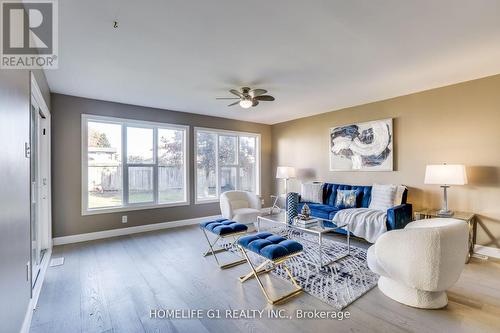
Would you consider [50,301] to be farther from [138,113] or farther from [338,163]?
[338,163]

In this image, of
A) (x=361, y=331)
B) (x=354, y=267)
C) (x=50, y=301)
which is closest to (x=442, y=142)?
(x=354, y=267)

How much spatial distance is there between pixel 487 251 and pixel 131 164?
5.82m

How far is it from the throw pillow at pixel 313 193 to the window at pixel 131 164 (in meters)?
2.55

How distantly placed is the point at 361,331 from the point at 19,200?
2749 mm

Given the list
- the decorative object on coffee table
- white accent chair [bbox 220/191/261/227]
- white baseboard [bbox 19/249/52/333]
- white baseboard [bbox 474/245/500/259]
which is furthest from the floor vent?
white baseboard [bbox 474/245/500/259]

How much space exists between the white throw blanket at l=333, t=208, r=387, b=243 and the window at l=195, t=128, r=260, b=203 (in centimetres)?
287

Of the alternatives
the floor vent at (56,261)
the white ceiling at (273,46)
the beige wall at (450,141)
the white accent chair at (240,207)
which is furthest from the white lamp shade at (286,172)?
the floor vent at (56,261)

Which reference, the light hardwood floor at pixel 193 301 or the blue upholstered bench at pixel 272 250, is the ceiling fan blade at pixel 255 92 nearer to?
the blue upholstered bench at pixel 272 250

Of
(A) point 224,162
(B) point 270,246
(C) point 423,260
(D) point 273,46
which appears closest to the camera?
(C) point 423,260

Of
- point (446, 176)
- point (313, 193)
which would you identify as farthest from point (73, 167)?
point (446, 176)

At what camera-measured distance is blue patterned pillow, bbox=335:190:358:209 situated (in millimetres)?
4402

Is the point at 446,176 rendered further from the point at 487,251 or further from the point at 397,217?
the point at 487,251

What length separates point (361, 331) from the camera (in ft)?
6.07

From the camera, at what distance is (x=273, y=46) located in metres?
2.50
